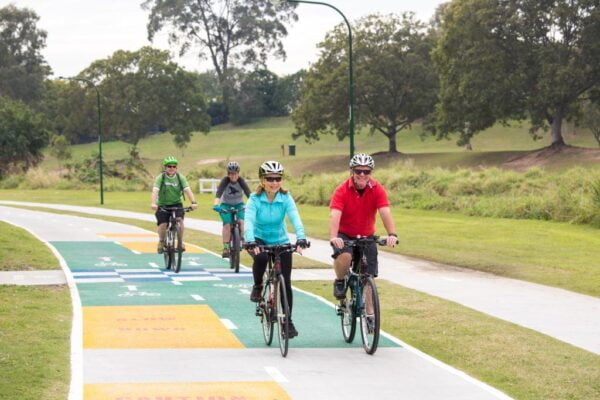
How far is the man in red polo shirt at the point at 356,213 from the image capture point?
36.3 ft

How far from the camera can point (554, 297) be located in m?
16.0

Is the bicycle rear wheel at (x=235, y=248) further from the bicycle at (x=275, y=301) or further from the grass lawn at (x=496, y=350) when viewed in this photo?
the bicycle at (x=275, y=301)

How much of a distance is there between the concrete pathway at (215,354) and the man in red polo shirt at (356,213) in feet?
2.83

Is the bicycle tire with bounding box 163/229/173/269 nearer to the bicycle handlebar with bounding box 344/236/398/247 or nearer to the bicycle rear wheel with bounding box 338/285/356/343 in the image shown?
the bicycle rear wheel with bounding box 338/285/356/343

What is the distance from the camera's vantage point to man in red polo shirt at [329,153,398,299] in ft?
36.3

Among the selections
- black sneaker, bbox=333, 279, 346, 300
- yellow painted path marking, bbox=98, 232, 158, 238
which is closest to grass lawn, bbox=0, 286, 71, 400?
black sneaker, bbox=333, 279, 346, 300

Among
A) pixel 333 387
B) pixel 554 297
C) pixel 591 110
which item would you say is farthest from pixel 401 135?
pixel 333 387

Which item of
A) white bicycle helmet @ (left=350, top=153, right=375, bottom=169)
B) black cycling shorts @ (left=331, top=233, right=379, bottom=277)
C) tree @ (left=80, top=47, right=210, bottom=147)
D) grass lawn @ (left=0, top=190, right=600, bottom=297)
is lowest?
grass lawn @ (left=0, top=190, right=600, bottom=297)

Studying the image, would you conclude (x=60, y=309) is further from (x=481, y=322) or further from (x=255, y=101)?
(x=255, y=101)

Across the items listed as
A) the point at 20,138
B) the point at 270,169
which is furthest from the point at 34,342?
the point at 20,138

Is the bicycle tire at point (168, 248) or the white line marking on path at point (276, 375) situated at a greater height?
the bicycle tire at point (168, 248)

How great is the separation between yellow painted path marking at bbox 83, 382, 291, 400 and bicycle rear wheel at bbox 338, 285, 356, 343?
225 cm

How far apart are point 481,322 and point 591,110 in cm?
6980

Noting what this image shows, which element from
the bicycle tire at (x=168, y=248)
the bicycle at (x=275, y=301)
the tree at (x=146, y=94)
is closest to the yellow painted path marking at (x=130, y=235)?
the bicycle tire at (x=168, y=248)
